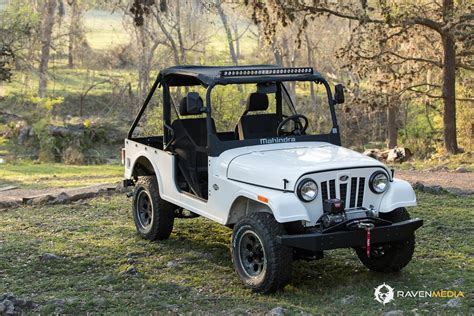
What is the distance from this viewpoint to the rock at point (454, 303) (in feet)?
20.3

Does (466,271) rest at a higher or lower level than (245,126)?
lower

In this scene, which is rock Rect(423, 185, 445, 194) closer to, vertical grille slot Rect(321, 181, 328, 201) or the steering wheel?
the steering wheel

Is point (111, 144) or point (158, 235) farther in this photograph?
point (111, 144)

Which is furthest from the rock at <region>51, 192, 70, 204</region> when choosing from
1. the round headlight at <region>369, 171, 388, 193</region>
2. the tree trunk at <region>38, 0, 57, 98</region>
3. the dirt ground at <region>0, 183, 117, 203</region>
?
the tree trunk at <region>38, 0, 57, 98</region>

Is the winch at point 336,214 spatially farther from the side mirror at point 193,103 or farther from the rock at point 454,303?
the side mirror at point 193,103

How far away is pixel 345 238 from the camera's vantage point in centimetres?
639

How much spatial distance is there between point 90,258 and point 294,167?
9.13ft

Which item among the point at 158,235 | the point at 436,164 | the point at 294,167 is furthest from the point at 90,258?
the point at 436,164

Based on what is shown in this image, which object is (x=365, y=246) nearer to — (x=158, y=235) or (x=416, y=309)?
(x=416, y=309)

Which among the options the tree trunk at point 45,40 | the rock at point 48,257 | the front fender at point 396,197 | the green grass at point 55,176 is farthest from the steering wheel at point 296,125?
the tree trunk at point 45,40

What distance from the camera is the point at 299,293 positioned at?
22.1ft

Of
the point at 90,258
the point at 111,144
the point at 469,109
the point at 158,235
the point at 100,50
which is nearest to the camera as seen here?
the point at 90,258

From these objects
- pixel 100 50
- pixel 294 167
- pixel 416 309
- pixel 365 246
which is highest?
pixel 100 50

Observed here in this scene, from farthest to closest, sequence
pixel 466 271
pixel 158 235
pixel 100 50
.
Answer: pixel 100 50 < pixel 158 235 < pixel 466 271
